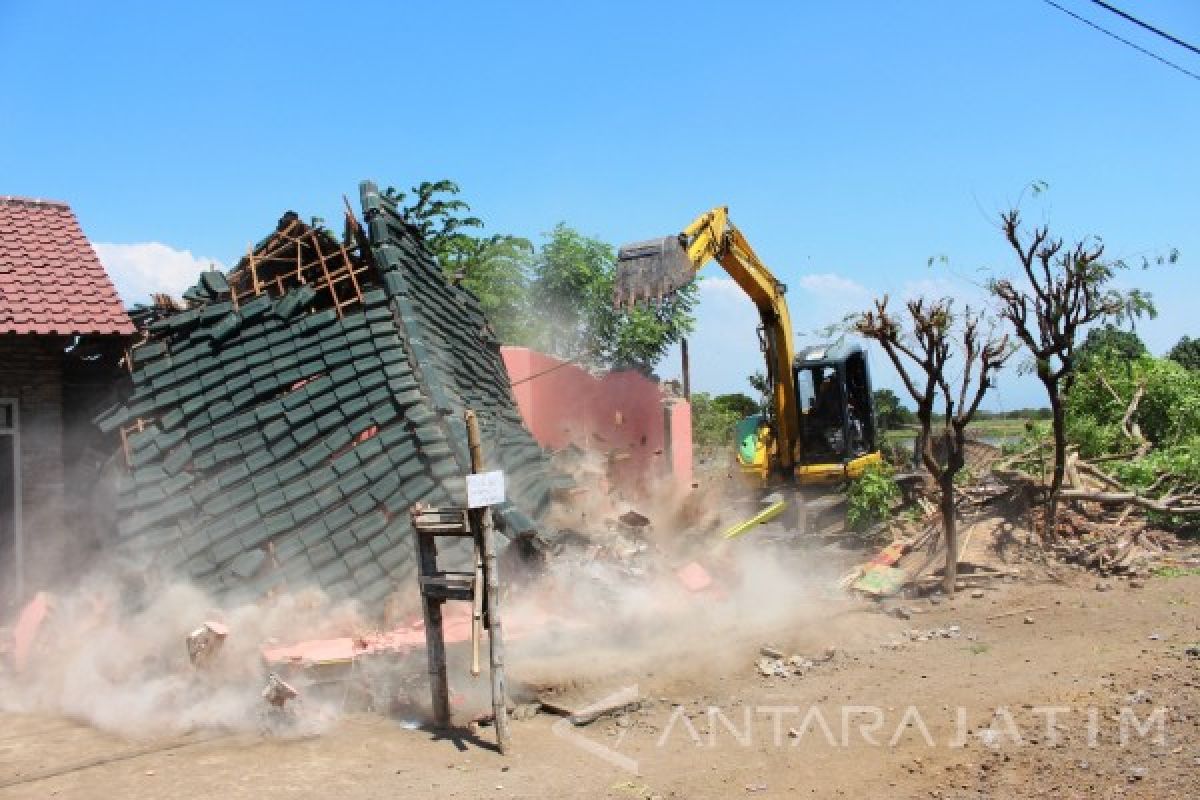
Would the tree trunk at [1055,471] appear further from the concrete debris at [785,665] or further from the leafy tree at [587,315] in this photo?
the leafy tree at [587,315]

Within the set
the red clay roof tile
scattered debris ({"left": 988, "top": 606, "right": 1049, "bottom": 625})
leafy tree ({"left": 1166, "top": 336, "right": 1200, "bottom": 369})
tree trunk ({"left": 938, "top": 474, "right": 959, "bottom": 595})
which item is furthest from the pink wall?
leafy tree ({"left": 1166, "top": 336, "right": 1200, "bottom": 369})

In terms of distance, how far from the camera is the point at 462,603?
9344mm

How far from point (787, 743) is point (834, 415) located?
8.14 m

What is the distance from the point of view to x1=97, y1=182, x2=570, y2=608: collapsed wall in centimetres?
910

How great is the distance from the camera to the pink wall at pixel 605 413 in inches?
Result: 675

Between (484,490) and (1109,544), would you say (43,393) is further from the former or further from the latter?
(1109,544)

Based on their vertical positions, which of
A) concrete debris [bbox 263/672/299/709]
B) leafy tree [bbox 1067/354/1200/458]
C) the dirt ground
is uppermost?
leafy tree [bbox 1067/354/1200/458]

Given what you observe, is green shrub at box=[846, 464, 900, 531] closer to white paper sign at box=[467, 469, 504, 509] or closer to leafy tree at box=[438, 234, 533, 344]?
white paper sign at box=[467, 469, 504, 509]

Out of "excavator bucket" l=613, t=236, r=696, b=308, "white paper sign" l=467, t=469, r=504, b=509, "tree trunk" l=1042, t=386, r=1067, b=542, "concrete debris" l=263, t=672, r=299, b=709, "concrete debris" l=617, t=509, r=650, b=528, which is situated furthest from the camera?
"concrete debris" l=617, t=509, r=650, b=528

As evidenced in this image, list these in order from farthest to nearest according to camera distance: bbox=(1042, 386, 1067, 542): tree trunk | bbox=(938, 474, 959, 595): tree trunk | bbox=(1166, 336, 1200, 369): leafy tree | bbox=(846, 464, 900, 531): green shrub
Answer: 1. bbox=(1166, 336, 1200, 369): leafy tree
2. bbox=(846, 464, 900, 531): green shrub
3. bbox=(1042, 386, 1067, 542): tree trunk
4. bbox=(938, 474, 959, 595): tree trunk

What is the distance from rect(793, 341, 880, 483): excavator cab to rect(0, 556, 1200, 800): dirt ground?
17.4 feet

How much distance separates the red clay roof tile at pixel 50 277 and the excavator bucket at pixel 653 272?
5.79 meters

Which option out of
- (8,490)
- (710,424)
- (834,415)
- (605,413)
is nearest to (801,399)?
(834,415)

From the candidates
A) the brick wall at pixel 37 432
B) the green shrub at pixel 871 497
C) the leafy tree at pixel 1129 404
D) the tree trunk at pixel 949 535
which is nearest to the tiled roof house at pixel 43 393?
the brick wall at pixel 37 432
